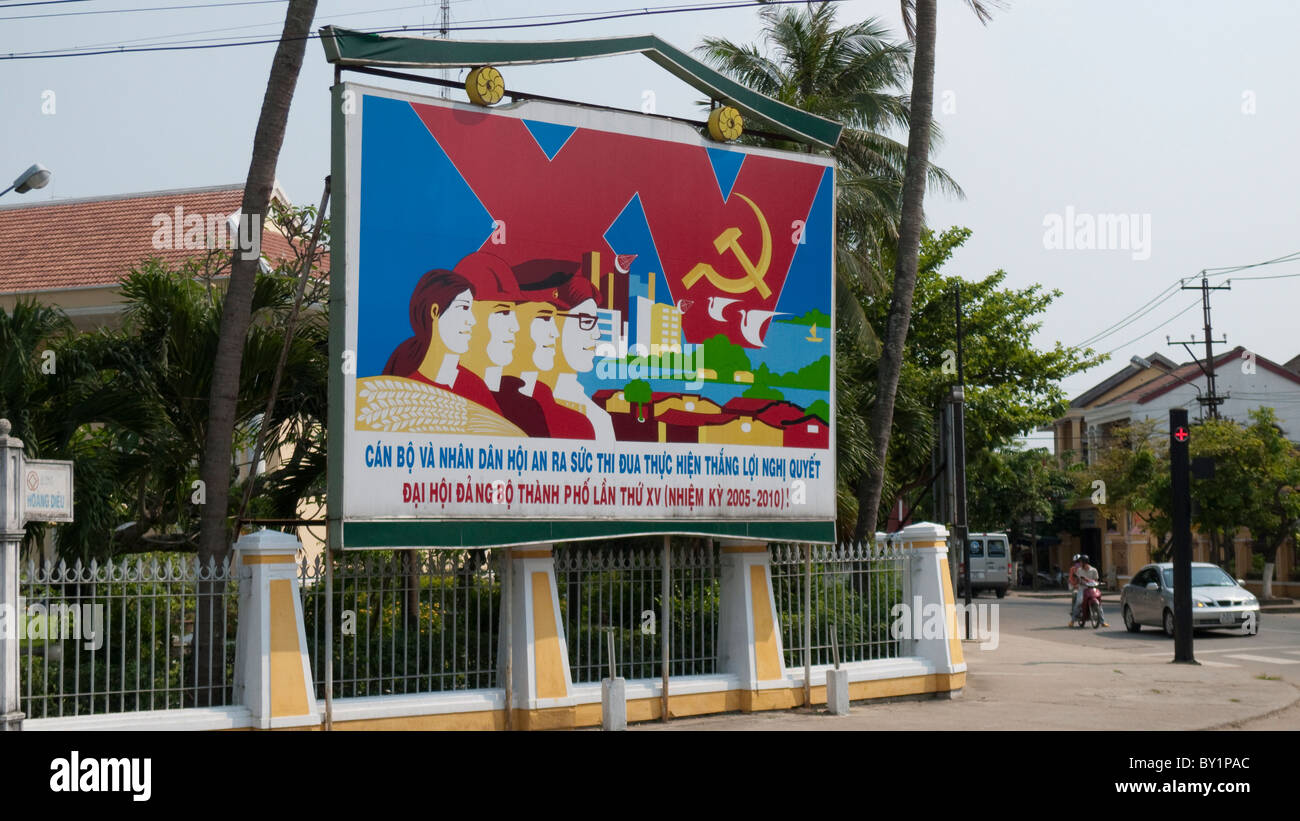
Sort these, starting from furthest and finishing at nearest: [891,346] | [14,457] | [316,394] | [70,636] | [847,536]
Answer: [847,536] → [891,346] → [316,394] → [70,636] → [14,457]

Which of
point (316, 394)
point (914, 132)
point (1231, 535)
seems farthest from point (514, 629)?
point (1231, 535)

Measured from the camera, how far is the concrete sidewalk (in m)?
13.4

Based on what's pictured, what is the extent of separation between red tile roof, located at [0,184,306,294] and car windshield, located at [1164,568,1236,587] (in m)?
19.4

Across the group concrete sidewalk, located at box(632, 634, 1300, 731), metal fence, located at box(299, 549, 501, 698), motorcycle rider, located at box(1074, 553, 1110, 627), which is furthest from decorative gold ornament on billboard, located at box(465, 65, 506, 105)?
motorcycle rider, located at box(1074, 553, 1110, 627)

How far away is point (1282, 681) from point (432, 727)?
39.3 feet

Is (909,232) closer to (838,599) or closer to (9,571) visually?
(838,599)

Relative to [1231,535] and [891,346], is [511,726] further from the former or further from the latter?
[1231,535]

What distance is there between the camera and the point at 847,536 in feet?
62.2

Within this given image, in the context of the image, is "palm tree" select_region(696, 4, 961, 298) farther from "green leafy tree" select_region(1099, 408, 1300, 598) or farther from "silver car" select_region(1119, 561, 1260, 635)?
"green leafy tree" select_region(1099, 408, 1300, 598)

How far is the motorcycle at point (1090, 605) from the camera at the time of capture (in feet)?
99.9

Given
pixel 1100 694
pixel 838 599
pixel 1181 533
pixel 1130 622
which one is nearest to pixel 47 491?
pixel 838 599

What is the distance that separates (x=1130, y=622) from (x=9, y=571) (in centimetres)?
2478

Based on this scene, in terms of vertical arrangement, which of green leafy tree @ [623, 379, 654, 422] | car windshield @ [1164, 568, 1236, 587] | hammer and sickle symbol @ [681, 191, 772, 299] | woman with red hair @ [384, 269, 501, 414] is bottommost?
car windshield @ [1164, 568, 1236, 587]

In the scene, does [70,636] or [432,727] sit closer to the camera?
[70,636]
